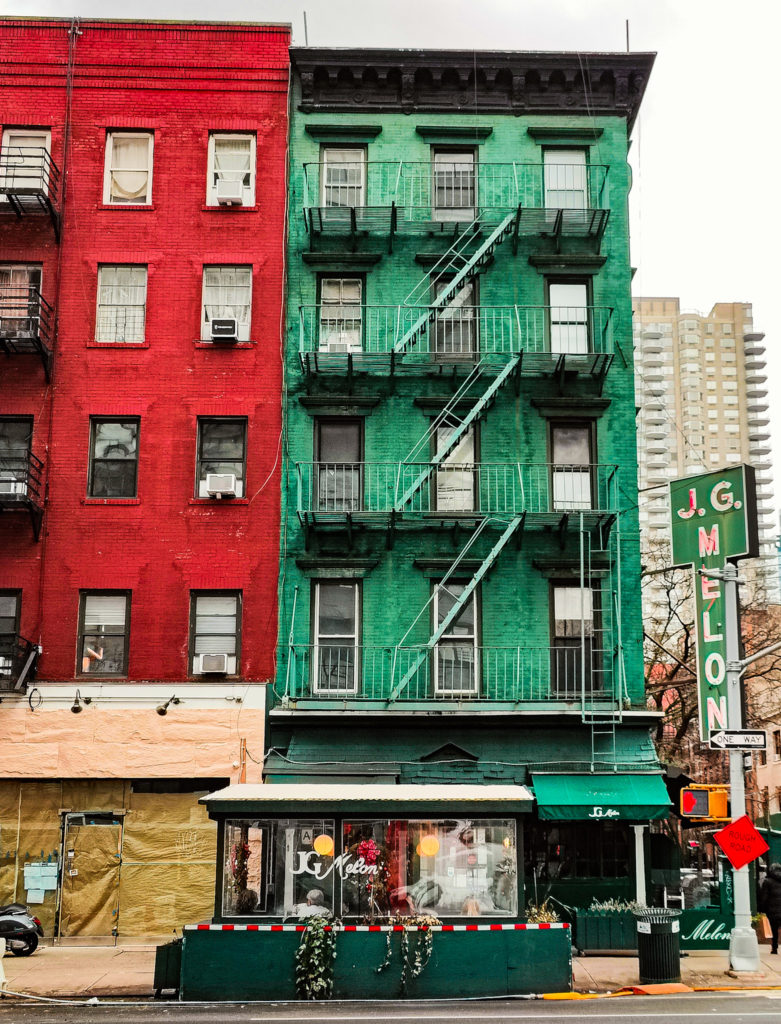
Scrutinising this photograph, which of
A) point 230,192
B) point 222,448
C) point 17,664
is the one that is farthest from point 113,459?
point 230,192

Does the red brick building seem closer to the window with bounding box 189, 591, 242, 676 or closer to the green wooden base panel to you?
the window with bounding box 189, 591, 242, 676

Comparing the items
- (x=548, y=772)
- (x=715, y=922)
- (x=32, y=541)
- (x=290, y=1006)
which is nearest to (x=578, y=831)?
(x=548, y=772)

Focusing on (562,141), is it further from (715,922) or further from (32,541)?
(715,922)

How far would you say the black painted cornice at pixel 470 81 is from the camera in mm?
26547

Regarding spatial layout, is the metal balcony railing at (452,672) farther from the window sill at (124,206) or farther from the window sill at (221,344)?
the window sill at (124,206)

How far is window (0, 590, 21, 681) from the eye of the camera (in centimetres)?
2412

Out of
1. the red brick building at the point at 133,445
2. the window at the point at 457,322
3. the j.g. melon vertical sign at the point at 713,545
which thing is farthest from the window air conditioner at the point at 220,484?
the j.g. melon vertical sign at the point at 713,545

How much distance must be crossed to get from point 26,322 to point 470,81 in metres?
11.6

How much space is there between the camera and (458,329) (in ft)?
84.8

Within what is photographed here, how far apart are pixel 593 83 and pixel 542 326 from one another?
6072mm

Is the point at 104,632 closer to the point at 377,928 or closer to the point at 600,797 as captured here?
the point at 377,928

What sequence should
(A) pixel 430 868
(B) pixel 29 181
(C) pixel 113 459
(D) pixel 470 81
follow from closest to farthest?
(A) pixel 430 868
(C) pixel 113 459
(B) pixel 29 181
(D) pixel 470 81

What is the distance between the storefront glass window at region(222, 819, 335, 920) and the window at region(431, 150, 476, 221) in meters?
14.8

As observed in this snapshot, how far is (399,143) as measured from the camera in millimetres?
26859
